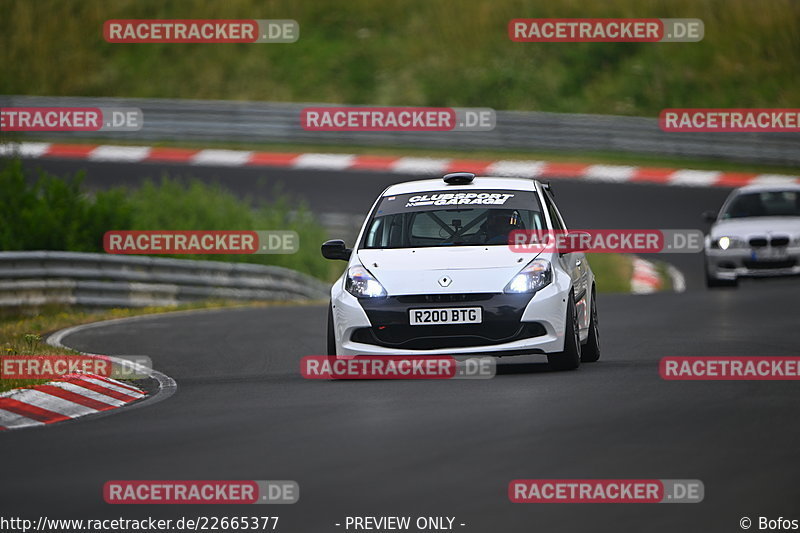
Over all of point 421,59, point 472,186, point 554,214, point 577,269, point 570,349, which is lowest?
point 570,349

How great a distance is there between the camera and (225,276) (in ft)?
79.2

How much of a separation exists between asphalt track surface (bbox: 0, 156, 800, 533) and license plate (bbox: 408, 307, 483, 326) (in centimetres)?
44

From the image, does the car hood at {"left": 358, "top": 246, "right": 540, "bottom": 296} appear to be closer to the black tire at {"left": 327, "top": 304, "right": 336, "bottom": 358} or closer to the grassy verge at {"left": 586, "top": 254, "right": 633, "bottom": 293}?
the black tire at {"left": 327, "top": 304, "right": 336, "bottom": 358}

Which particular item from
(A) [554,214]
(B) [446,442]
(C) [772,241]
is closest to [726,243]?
(C) [772,241]

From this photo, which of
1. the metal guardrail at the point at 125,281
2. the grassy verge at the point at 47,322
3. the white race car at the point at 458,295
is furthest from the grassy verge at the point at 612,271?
the white race car at the point at 458,295

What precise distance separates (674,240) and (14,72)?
20534 millimetres

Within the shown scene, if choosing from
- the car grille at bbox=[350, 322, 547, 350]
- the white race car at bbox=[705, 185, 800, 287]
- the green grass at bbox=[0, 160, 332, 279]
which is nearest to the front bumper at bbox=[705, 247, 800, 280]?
the white race car at bbox=[705, 185, 800, 287]

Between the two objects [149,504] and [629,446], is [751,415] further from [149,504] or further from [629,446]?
[149,504]

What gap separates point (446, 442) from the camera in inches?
345

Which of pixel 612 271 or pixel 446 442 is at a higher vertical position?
pixel 612 271

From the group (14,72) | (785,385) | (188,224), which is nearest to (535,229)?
(785,385)

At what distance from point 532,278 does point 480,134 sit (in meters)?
25.2

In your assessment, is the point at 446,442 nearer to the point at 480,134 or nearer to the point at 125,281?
the point at 125,281

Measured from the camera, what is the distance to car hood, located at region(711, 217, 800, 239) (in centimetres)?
2194
